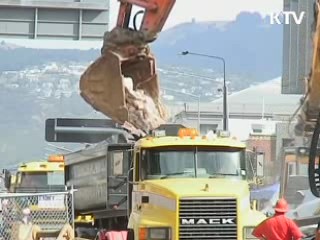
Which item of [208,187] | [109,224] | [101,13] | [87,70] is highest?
[101,13]

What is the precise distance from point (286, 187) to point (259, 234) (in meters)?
11.3

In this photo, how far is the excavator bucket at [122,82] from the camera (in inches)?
A: 839

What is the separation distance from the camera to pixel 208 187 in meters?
12.8

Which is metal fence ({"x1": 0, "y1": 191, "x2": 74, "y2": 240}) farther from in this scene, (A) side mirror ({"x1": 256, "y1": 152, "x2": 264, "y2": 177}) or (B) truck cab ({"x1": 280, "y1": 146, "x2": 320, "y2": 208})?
(B) truck cab ({"x1": 280, "y1": 146, "x2": 320, "y2": 208})

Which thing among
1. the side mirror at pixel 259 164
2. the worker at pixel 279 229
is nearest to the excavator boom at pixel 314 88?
the worker at pixel 279 229

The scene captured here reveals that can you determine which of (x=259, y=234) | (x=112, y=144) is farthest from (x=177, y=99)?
(x=259, y=234)

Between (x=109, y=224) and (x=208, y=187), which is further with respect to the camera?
(x=109, y=224)

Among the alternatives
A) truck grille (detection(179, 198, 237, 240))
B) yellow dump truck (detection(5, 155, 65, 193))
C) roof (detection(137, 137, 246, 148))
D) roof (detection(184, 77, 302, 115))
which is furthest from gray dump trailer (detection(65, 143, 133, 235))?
roof (detection(184, 77, 302, 115))

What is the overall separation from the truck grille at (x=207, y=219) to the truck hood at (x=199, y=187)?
0.35ft

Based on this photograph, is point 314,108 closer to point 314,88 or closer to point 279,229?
point 314,88

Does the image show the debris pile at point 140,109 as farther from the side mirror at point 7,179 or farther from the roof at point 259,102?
the roof at point 259,102

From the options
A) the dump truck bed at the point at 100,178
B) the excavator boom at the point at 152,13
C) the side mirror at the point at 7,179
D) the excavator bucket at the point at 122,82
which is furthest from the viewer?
the side mirror at the point at 7,179

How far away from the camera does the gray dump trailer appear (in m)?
16.0

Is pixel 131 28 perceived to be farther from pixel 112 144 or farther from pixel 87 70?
pixel 112 144
